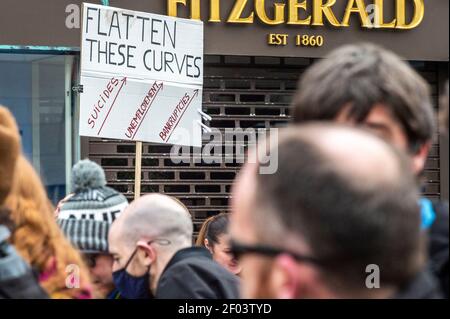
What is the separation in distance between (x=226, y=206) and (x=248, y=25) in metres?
1.84

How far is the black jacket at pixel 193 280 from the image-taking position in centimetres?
278

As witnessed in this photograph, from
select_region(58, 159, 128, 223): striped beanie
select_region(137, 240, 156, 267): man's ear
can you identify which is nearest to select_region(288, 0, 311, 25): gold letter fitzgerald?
select_region(58, 159, 128, 223): striped beanie

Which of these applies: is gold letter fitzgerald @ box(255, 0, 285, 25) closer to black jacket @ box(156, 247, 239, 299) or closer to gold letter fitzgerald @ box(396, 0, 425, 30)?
gold letter fitzgerald @ box(396, 0, 425, 30)

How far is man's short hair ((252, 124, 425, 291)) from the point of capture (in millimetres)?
1359

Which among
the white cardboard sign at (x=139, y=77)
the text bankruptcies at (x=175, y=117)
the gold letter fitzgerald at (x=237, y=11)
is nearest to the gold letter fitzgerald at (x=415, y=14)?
the gold letter fitzgerald at (x=237, y=11)

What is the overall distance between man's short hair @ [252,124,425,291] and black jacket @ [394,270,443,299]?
0.12m

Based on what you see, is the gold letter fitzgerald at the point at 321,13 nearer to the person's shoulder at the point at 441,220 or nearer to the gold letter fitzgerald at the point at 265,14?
the gold letter fitzgerald at the point at 265,14

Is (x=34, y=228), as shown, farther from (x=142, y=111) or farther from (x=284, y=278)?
(x=142, y=111)

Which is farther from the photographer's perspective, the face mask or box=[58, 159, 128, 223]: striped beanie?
box=[58, 159, 128, 223]: striped beanie

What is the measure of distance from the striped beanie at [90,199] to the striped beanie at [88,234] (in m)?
0.07

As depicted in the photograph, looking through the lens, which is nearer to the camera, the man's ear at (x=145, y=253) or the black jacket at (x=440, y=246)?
the black jacket at (x=440, y=246)

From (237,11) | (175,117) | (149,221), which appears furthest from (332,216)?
(237,11)

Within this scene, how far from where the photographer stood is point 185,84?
6.28 m
